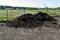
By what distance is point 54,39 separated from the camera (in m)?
10.0

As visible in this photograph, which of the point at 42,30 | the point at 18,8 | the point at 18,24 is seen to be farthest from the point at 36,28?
the point at 18,8

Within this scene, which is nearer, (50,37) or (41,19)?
(50,37)

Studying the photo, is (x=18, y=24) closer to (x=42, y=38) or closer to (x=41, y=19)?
(x=41, y=19)

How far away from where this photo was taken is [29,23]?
13.9 metres

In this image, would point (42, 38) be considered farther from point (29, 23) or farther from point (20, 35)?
point (29, 23)

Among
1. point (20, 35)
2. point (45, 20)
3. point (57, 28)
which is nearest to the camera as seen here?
point (20, 35)

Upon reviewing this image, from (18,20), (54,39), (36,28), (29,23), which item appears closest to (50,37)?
(54,39)

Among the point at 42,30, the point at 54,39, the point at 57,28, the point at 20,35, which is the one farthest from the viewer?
the point at 57,28

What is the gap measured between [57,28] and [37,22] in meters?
1.84

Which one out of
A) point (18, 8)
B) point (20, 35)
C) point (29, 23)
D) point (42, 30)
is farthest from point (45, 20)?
Answer: point (18, 8)

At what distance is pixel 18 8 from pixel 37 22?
15.7m

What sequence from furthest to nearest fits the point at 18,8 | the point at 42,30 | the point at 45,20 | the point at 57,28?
the point at 18,8
the point at 45,20
the point at 57,28
the point at 42,30

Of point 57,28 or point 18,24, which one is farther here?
point 18,24

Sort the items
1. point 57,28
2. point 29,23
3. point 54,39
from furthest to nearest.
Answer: point 29,23 → point 57,28 → point 54,39
